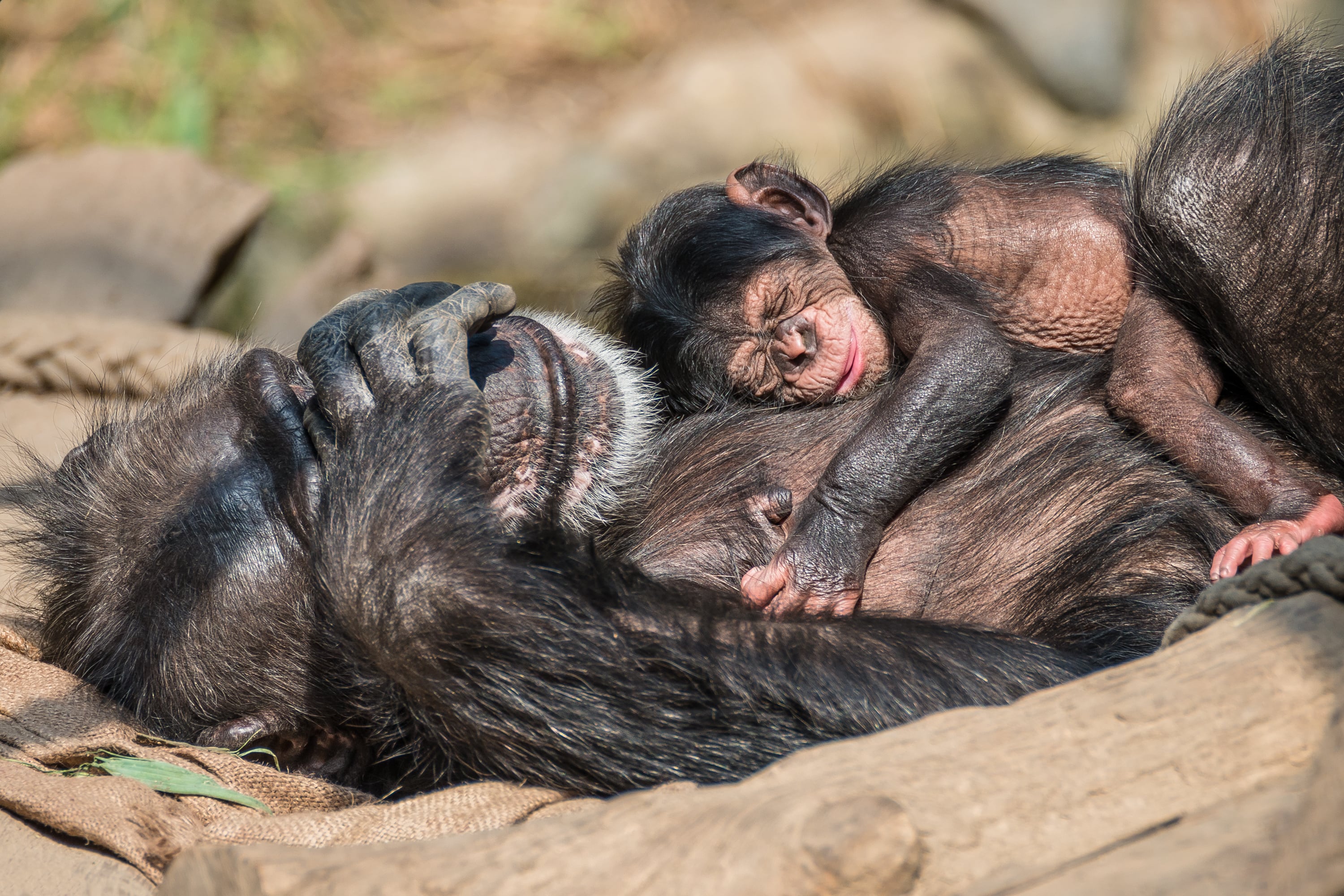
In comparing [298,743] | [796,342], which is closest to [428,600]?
[298,743]

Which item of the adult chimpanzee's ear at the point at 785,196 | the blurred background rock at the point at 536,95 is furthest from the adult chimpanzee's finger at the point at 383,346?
the blurred background rock at the point at 536,95

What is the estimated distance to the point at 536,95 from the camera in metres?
7.36

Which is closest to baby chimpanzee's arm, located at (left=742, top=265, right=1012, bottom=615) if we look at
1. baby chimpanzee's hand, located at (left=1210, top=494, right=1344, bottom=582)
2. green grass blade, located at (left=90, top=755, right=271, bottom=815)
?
baby chimpanzee's hand, located at (left=1210, top=494, right=1344, bottom=582)

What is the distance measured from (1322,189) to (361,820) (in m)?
2.18

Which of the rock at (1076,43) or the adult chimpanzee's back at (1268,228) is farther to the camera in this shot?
the rock at (1076,43)

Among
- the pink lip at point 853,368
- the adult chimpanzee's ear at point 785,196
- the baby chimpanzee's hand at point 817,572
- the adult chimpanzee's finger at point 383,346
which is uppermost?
the adult chimpanzee's ear at point 785,196

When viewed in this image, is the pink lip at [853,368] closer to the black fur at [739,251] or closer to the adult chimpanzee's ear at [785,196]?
the black fur at [739,251]

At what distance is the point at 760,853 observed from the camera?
1.23 meters

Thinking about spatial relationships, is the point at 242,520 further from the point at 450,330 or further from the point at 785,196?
the point at 785,196

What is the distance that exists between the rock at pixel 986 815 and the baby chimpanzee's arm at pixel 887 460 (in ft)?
2.97

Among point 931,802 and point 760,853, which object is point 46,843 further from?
point 931,802

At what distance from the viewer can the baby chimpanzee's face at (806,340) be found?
2.94 metres

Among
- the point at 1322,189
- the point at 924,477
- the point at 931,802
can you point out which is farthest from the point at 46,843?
the point at 1322,189

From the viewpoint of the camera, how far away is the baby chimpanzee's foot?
7.34 feet
